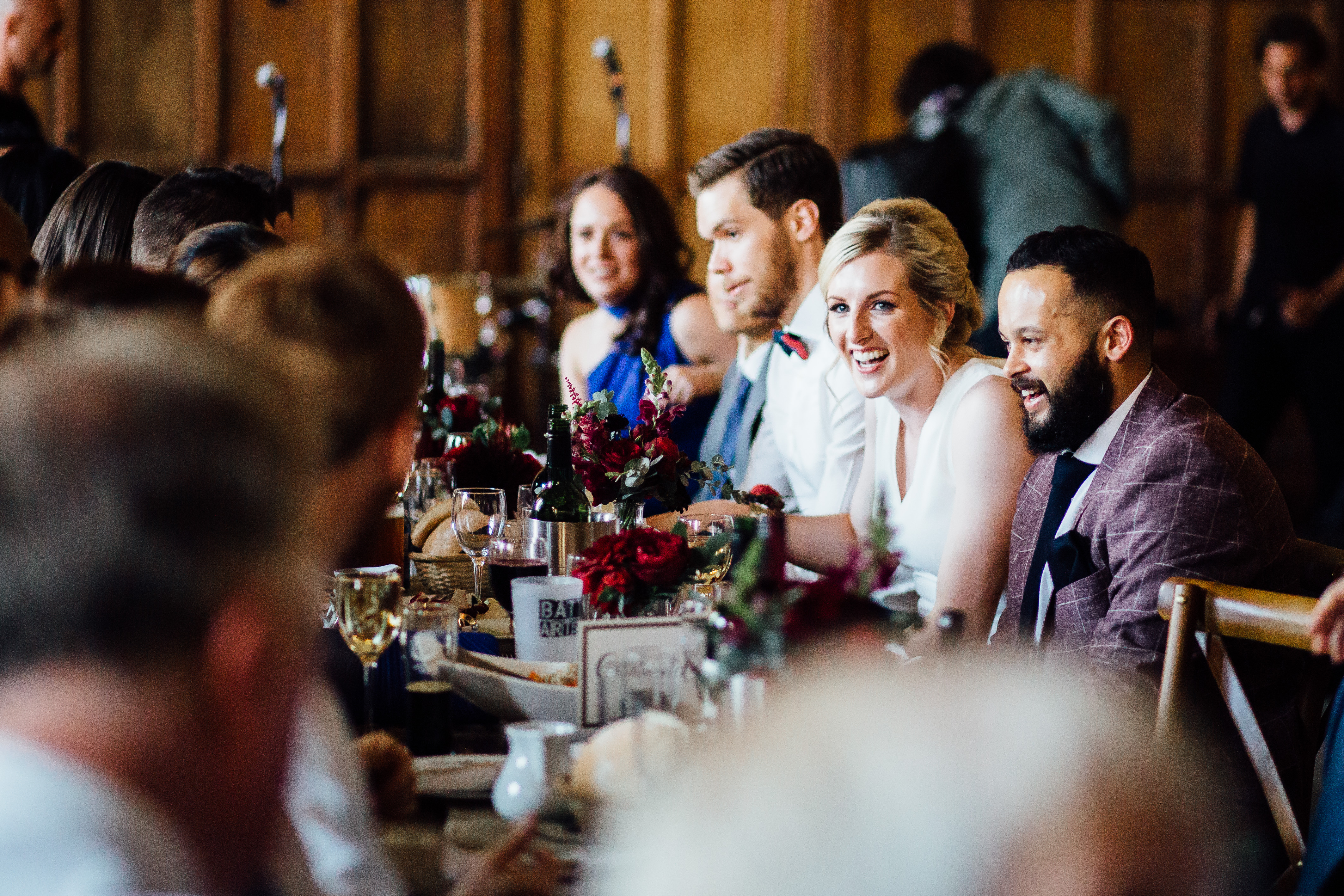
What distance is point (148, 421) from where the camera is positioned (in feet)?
1.70

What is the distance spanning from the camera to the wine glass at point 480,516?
175 cm

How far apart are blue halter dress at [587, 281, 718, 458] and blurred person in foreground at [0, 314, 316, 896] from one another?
8.28ft

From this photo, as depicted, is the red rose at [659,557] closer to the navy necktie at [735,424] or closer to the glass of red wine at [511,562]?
the glass of red wine at [511,562]

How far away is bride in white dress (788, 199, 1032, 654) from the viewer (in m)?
1.90

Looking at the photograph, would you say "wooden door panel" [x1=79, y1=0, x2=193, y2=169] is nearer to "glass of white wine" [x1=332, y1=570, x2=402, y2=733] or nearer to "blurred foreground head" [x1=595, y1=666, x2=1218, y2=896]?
"glass of white wine" [x1=332, y1=570, x2=402, y2=733]

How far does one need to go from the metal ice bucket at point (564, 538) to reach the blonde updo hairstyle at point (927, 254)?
27.2 inches

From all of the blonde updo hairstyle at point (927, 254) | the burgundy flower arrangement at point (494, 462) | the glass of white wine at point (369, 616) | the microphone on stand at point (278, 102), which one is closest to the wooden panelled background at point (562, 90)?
the microphone on stand at point (278, 102)

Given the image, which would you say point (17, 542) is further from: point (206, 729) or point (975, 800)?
point (975, 800)

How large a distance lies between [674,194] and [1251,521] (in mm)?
4397

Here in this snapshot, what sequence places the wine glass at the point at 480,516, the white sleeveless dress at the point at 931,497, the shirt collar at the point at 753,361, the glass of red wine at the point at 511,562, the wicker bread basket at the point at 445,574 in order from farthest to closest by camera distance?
1. the shirt collar at the point at 753,361
2. the white sleeveless dress at the point at 931,497
3. the wicker bread basket at the point at 445,574
4. the wine glass at the point at 480,516
5. the glass of red wine at the point at 511,562

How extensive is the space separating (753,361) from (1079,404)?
115cm

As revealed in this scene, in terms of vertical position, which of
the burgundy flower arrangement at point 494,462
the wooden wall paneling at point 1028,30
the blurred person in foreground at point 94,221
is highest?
the wooden wall paneling at point 1028,30

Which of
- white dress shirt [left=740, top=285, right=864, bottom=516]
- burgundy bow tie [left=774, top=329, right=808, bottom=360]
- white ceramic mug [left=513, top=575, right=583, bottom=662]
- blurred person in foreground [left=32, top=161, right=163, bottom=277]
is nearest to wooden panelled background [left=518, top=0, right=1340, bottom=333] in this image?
white dress shirt [left=740, top=285, right=864, bottom=516]

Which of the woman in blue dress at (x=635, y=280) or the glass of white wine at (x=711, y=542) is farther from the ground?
the woman in blue dress at (x=635, y=280)
